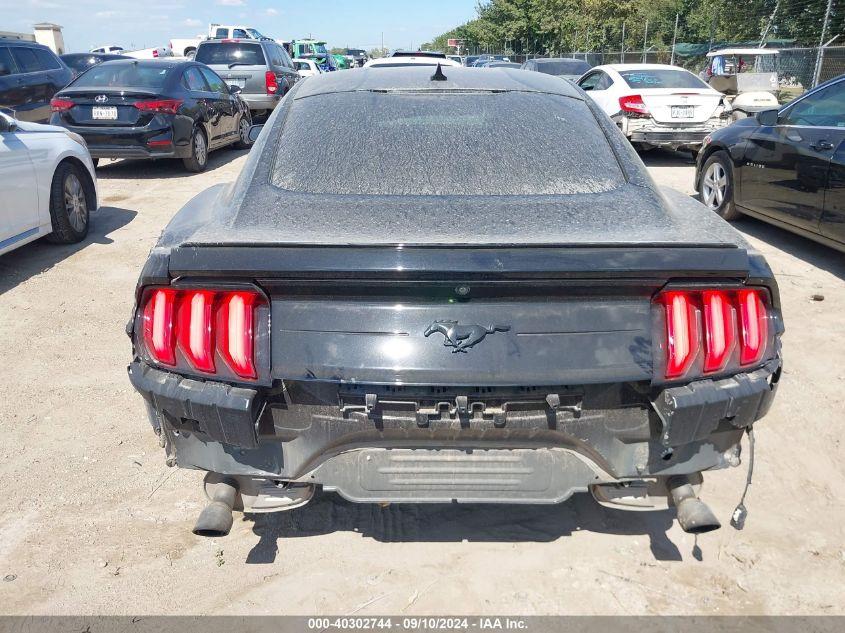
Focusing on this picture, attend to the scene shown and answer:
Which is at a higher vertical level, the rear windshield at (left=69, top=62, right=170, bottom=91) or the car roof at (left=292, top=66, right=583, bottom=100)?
the car roof at (left=292, top=66, right=583, bottom=100)

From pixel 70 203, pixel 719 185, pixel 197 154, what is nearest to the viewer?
pixel 70 203

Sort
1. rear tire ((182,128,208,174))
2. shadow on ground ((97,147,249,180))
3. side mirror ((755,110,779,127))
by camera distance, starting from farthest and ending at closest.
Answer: shadow on ground ((97,147,249,180)), rear tire ((182,128,208,174)), side mirror ((755,110,779,127))

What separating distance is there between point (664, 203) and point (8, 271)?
5.95m

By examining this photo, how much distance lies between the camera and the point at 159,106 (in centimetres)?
984

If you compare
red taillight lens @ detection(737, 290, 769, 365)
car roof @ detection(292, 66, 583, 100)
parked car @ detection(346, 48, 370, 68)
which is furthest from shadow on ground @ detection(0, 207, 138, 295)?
parked car @ detection(346, 48, 370, 68)

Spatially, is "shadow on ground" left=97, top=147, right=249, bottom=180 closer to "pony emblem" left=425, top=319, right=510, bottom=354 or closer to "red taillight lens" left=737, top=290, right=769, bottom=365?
"pony emblem" left=425, top=319, right=510, bottom=354

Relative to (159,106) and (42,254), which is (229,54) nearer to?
(159,106)

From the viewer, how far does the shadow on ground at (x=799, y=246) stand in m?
6.36

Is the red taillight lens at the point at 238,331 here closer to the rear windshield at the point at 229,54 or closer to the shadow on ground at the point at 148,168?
the shadow on ground at the point at 148,168

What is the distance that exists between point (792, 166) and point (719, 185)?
1512 mm

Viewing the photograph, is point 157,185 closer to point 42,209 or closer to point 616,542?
Answer: point 42,209

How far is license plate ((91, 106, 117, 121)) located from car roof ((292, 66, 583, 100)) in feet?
23.3

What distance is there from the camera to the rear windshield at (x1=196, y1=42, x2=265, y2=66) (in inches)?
615

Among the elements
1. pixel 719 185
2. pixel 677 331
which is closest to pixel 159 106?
pixel 719 185
